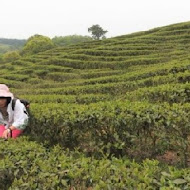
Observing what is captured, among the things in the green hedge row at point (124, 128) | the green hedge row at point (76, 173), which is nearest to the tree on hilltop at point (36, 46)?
the green hedge row at point (124, 128)

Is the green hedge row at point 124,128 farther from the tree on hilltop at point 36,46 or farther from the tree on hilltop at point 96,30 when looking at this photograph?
the tree on hilltop at point 96,30

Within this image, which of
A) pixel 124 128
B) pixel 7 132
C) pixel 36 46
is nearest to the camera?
pixel 124 128

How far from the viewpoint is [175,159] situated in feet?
22.7

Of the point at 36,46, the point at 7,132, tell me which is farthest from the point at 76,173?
the point at 36,46

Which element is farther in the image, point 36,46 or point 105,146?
point 36,46

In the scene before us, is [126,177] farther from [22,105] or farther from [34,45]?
[34,45]

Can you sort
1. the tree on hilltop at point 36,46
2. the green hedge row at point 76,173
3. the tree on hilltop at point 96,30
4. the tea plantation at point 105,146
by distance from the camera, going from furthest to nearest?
the tree on hilltop at point 96,30 → the tree on hilltop at point 36,46 → the tea plantation at point 105,146 → the green hedge row at point 76,173

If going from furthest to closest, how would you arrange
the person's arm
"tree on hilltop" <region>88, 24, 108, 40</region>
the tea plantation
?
"tree on hilltop" <region>88, 24, 108, 40</region>
the person's arm
the tea plantation

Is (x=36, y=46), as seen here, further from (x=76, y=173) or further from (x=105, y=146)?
(x=76, y=173)

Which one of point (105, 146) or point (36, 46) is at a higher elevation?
point (36, 46)

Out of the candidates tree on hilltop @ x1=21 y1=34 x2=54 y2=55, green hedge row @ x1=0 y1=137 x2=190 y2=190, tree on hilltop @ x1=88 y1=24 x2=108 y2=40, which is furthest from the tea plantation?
tree on hilltop @ x1=88 y1=24 x2=108 y2=40

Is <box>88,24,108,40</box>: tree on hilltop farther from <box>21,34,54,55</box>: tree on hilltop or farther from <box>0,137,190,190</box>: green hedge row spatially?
<box>0,137,190,190</box>: green hedge row

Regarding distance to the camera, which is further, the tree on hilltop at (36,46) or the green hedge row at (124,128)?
the tree on hilltop at (36,46)

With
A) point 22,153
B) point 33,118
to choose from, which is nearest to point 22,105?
point 33,118
